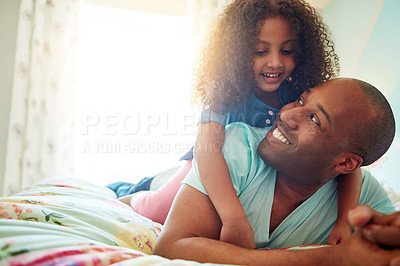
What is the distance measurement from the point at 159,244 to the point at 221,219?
0.16 m

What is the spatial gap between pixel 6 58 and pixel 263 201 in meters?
3.29

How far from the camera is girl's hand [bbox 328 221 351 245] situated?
0.86m

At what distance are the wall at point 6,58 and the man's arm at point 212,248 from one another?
3.01 meters

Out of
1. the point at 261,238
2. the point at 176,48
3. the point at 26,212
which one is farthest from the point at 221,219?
the point at 176,48

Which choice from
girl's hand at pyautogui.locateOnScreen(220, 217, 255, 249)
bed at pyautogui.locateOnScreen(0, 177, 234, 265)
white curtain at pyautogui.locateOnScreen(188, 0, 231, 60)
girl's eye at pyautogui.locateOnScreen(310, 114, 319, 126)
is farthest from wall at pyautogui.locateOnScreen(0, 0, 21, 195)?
girl's eye at pyautogui.locateOnScreen(310, 114, 319, 126)

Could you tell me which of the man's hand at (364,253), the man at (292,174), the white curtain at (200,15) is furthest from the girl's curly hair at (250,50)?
the white curtain at (200,15)

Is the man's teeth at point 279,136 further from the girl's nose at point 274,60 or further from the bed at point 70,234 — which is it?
the bed at point 70,234

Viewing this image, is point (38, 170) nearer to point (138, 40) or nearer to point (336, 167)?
point (138, 40)

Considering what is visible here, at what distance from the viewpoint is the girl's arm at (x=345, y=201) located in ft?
2.86

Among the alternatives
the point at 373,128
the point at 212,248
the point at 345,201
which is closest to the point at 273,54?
the point at 373,128

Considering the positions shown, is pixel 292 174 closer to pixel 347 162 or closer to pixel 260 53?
pixel 347 162

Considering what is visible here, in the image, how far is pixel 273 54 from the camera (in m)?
1.01

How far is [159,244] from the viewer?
0.79m

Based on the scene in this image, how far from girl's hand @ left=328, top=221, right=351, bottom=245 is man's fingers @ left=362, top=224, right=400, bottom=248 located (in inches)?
15.0
